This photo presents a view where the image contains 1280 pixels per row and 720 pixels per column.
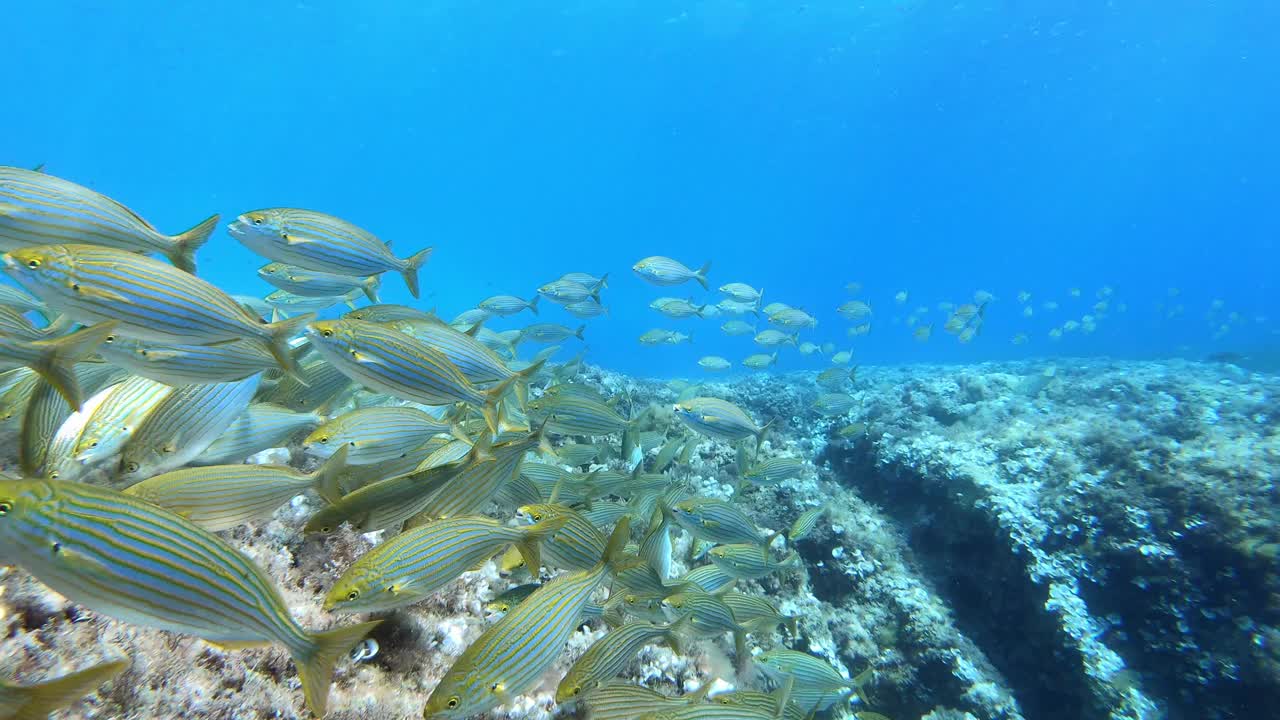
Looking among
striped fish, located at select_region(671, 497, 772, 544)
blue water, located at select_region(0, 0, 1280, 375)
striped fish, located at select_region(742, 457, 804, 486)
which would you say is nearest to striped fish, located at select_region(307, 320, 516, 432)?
striped fish, located at select_region(671, 497, 772, 544)

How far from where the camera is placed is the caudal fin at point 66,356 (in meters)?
1.74

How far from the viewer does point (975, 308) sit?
15.4 m

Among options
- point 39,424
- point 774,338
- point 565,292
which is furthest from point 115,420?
point 774,338

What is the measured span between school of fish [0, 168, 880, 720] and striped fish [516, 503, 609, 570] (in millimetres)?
14

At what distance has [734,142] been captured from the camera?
3701 inches

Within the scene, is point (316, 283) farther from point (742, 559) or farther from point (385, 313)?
point (742, 559)

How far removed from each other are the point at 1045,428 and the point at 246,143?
135m

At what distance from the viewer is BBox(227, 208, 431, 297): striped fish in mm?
3145

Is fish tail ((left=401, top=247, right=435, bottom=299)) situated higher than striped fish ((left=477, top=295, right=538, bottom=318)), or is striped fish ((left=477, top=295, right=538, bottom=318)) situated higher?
striped fish ((left=477, top=295, right=538, bottom=318))

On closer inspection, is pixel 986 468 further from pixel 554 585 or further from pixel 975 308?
pixel 975 308

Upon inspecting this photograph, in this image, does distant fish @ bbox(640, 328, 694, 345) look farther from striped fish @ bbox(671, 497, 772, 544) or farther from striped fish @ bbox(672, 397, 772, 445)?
striped fish @ bbox(671, 497, 772, 544)

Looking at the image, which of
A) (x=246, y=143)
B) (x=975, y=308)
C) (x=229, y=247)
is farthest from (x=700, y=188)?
(x=229, y=247)

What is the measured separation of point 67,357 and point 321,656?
1434mm

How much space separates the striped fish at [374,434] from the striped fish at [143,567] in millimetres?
1151
